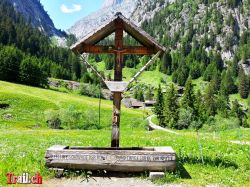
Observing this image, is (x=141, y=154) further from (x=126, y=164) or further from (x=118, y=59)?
(x=118, y=59)

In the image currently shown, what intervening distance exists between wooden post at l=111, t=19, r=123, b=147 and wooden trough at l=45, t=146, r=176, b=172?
1366 mm

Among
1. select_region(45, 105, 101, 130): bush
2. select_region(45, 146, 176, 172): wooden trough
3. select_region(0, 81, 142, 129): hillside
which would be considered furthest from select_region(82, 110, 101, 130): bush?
select_region(45, 146, 176, 172): wooden trough

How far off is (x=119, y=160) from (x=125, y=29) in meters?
6.18

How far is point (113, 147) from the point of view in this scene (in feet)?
54.7

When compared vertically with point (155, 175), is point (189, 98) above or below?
above

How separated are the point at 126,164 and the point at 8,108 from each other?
104001mm

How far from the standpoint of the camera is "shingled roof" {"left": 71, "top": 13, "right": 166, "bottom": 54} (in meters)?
16.9

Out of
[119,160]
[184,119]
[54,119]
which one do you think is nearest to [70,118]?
[54,119]

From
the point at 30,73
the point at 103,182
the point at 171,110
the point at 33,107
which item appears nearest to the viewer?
the point at 103,182

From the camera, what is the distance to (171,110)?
13012 cm

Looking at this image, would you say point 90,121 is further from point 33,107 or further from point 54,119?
point 33,107

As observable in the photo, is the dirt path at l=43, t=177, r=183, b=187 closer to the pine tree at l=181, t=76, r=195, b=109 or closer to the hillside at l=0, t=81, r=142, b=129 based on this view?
the hillside at l=0, t=81, r=142, b=129

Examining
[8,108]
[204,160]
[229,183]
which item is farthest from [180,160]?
[8,108]

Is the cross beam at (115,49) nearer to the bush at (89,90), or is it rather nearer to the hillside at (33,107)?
the hillside at (33,107)
